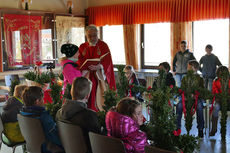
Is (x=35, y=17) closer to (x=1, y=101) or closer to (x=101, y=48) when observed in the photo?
(x=1, y=101)

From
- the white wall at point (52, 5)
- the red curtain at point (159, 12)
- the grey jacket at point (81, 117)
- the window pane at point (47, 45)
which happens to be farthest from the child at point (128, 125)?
the window pane at point (47, 45)

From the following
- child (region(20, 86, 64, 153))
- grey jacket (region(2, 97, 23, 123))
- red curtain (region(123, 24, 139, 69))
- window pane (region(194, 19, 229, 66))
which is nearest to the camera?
child (region(20, 86, 64, 153))

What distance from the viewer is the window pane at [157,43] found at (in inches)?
334

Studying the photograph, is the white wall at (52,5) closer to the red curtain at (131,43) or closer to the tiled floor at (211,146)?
the red curtain at (131,43)

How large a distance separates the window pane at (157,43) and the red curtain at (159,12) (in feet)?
1.19

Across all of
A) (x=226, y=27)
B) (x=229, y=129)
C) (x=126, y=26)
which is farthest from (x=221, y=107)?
(x=126, y=26)

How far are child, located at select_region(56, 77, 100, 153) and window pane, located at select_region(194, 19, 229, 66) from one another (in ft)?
18.3

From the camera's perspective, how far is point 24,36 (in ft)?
26.5

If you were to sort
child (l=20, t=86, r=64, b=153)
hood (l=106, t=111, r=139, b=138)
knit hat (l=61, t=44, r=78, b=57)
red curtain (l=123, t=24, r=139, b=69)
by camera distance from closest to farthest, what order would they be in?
hood (l=106, t=111, r=139, b=138) < child (l=20, t=86, r=64, b=153) < knit hat (l=61, t=44, r=78, b=57) < red curtain (l=123, t=24, r=139, b=69)

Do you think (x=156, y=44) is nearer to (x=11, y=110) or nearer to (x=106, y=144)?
(x=11, y=110)

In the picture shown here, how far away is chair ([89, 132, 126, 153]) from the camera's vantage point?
2057 millimetres

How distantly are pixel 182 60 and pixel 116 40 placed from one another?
10.2ft

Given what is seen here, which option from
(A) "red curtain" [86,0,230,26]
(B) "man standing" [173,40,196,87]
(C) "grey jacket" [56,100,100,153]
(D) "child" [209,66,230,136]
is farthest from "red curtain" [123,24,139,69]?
(C) "grey jacket" [56,100,100,153]

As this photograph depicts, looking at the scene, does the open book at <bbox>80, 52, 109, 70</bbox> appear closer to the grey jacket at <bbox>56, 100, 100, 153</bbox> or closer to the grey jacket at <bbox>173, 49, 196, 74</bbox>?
the grey jacket at <bbox>56, 100, 100, 153</bbox>
